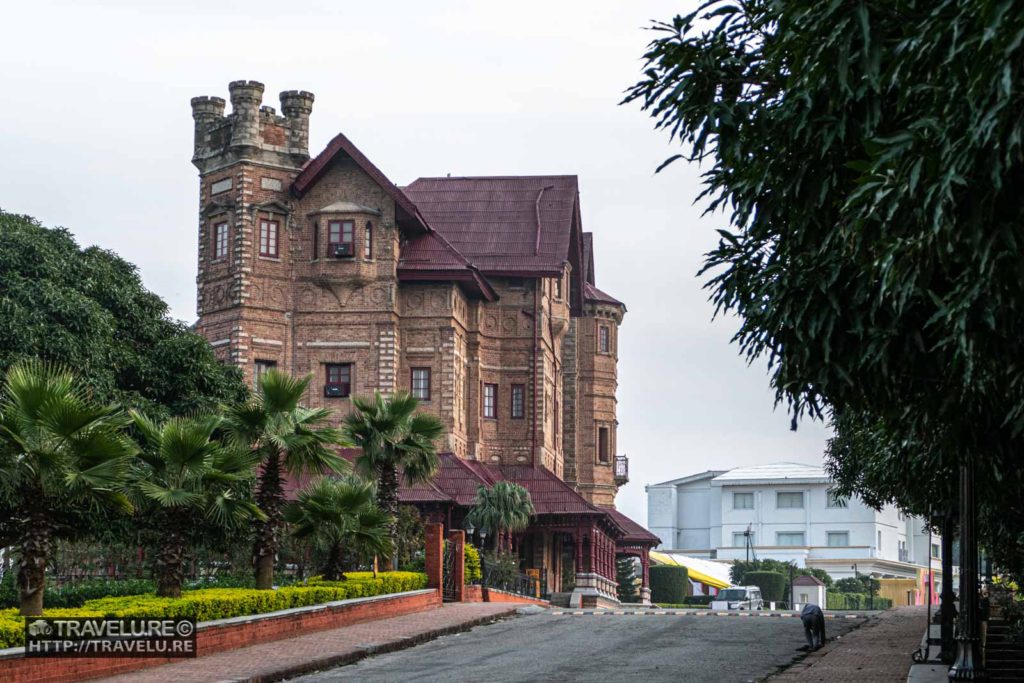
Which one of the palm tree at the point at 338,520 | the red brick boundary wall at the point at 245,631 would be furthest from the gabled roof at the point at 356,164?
the palm tree at the point at 338,520

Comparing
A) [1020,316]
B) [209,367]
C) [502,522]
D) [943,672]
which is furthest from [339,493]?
[1020,316]

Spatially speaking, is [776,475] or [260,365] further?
[776,475]

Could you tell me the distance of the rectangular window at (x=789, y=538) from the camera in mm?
119188

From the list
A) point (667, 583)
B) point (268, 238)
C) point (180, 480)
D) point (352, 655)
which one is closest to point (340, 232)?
point (268, 238)

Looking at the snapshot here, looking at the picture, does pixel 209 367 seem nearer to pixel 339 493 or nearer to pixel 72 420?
pixel 339 493

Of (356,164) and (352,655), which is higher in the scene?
(356,164)

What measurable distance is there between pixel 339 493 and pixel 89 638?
12.2m

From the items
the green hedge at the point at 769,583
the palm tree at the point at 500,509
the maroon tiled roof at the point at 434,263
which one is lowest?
the green hedge at the point at 769,583

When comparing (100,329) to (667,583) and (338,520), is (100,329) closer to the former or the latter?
(338,520)

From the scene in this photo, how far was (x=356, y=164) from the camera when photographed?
57875mm

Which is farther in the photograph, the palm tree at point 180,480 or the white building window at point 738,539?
the white building window at point 738,539

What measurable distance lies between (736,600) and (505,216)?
1825cm

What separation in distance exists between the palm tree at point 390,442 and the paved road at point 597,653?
193 inches

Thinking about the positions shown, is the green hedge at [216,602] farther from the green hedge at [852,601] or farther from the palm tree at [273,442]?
the green hedge at [852,601]
